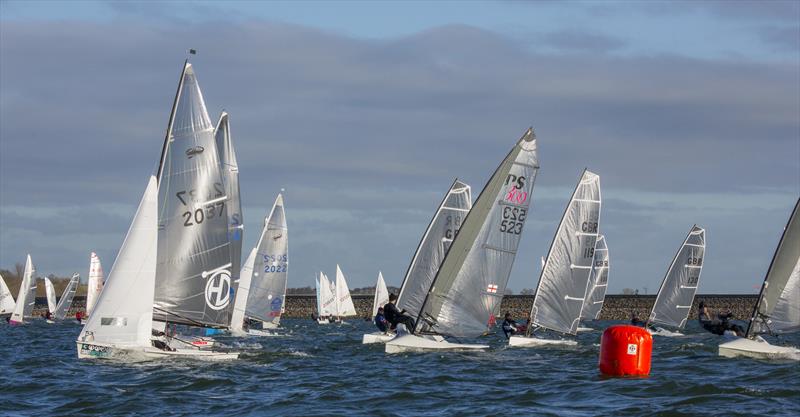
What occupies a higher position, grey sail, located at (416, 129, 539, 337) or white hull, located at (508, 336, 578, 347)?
grey sail, located at (416, 129, 539, 337)

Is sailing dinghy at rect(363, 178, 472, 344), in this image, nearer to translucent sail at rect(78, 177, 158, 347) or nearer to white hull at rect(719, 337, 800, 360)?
white hull at rect(719, 337, 800, 360)

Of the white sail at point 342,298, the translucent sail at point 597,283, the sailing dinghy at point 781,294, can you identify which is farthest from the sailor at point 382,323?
the white sail at point 342,298

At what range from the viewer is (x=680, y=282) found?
55.2m

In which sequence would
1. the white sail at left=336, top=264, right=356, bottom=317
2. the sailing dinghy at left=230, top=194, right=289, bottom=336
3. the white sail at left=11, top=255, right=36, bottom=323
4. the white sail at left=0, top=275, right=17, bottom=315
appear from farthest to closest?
the white sail at left=336, top=264, right=356, bottom=317 < the white sail at left=0, top=275, right=17, bottom=315 < the white sail at left=11, top=255, right=36, bottom=323 < the sailing dinghy at left=230, top=194, right=289, bottom=336

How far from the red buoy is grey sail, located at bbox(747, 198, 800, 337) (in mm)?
9262

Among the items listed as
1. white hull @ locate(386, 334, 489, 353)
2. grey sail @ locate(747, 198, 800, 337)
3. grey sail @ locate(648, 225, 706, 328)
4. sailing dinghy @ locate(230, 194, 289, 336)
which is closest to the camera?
white hull @ locate(386, 334, 489, 353)

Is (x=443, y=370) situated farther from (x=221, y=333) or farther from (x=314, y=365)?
(x=221, y=333)

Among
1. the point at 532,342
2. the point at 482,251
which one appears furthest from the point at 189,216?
the point at 532,342

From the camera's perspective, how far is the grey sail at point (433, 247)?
42125mm

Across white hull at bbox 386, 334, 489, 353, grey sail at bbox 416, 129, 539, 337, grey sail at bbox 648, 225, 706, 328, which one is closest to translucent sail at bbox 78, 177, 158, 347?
white hull at bbox 386, 334, 489, 353

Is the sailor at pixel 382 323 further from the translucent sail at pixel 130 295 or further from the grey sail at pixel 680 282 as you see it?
the grey sail at pixel 680 282

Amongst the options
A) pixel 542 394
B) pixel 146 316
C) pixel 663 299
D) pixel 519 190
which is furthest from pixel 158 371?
pixel 663 299

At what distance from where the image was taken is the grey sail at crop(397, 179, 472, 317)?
42125 millimetres

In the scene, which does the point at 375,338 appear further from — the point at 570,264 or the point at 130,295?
the point at 130,295
